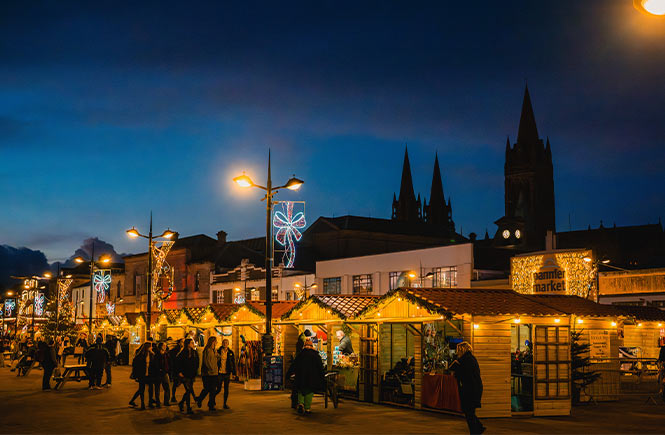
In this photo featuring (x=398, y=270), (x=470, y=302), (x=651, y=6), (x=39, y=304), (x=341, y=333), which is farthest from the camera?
(x=39, y=304)

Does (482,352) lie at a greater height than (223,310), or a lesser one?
lesser

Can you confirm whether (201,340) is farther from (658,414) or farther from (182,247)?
(182,247)

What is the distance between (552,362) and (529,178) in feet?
402

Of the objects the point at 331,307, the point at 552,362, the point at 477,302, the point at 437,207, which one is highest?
the point at 437,207

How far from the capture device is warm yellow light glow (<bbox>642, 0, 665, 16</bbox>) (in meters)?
4.76

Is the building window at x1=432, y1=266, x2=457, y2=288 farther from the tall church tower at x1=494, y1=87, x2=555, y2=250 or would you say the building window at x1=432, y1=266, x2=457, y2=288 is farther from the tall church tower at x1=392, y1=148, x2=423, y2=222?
the tall church tower at x1=392, y1=148, x2=423, y2=222

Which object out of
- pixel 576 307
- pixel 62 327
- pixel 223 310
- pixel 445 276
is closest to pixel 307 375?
pixel 576 307

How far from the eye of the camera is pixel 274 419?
54.4 ft

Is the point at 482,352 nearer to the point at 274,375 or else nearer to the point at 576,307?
the point at 576,307

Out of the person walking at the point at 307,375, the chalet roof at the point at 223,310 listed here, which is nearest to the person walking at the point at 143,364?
the person walking at the point at 307,375

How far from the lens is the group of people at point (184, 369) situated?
18250 mm

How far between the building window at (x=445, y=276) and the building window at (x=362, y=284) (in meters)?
6.55

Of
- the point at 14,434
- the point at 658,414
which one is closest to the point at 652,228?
the point at 658,414

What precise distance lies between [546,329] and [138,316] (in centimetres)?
2710
